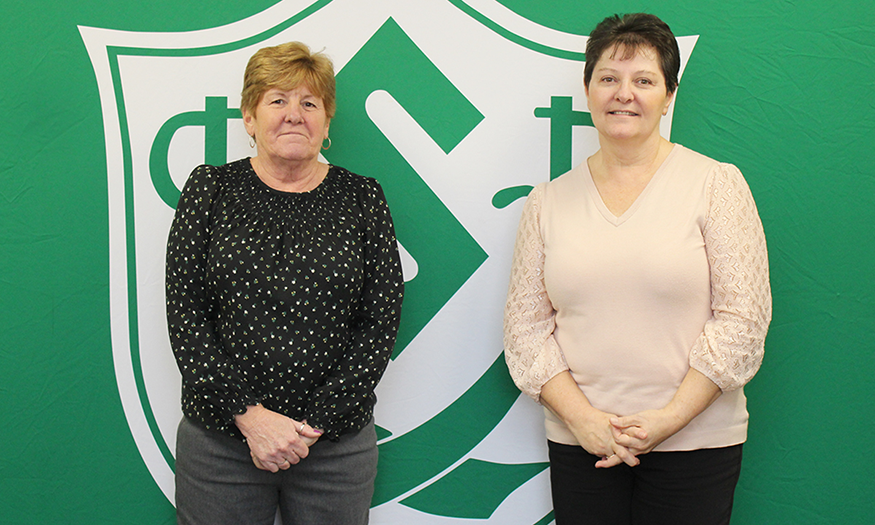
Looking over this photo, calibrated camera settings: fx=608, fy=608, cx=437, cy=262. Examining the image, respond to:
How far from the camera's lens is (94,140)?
146 centimetres

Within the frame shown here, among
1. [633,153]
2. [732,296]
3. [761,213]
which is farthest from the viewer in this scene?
[761,213]

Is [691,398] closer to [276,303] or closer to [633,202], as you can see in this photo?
[633,202]

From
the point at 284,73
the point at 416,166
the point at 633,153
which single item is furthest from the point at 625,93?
the point at 284,73

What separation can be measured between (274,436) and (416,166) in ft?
2.30

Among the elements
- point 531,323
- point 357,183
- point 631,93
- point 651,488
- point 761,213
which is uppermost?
point 631,93

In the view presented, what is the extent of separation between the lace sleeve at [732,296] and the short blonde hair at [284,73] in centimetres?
78

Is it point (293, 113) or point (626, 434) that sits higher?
point (293, 113)

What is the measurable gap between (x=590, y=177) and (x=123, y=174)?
1085mm

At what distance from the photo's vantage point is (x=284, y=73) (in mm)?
1177

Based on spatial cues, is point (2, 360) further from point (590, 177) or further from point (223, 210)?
point (590, 177)

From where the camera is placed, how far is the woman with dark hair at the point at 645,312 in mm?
1070

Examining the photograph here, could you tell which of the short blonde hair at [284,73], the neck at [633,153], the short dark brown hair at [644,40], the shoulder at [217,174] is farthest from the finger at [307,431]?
the short dark brown hair at [644,40]

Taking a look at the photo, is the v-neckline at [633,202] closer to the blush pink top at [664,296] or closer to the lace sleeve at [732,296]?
the blush pink top at [664,296]

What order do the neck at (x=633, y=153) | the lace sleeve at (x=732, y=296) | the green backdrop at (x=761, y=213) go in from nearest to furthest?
the lace sleeve at (x=732, y=296)
the neck at (x=633, y=153)
the green backdrop at (x=761, y=213)
